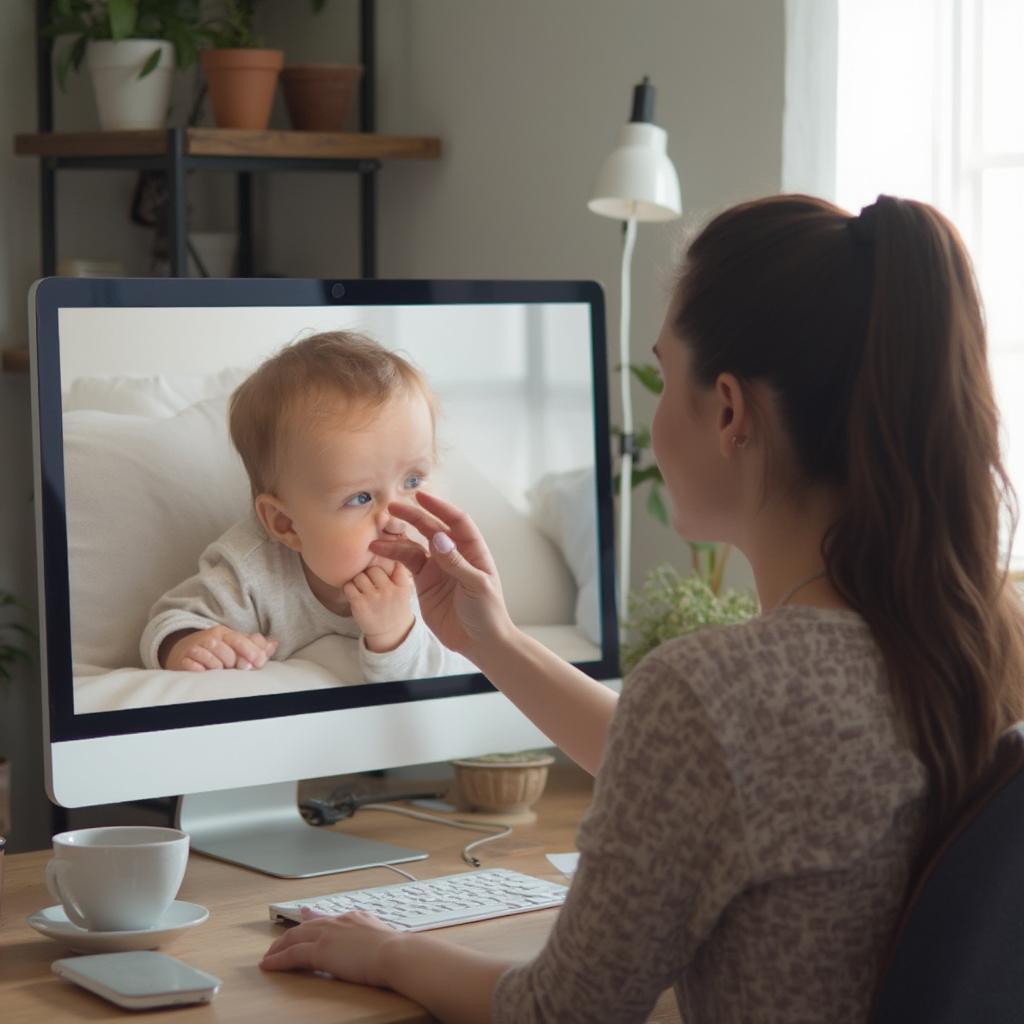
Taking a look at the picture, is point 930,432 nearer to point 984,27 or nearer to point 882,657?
point 882,657

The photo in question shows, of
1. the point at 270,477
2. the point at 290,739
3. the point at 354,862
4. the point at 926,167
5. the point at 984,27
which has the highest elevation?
the point at 984,27

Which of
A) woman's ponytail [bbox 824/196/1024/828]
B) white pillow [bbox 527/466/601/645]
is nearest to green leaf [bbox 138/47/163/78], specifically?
white pillow [bbox 527/466/601/645]

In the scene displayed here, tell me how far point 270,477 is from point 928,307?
0.69m

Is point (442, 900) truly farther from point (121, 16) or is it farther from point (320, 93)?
point (121, 16)

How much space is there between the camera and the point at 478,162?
8.77ft

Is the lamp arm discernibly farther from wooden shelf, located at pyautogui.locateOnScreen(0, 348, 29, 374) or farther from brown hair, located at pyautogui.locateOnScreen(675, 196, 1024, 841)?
wooden shelf, located at pyautogui.locateOnScreen(0, 348, 29, 374)

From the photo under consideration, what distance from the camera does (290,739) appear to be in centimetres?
150

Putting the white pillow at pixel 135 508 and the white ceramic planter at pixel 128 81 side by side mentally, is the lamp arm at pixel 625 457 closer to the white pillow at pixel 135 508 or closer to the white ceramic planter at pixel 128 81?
the white pillow at pixel 135 508

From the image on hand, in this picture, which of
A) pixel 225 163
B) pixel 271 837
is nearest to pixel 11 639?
pixel 225 163

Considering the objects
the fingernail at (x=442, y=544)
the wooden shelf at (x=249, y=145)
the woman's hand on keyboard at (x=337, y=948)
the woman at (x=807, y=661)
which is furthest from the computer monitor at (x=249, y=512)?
the wooden shelf at (x=249, y=145)

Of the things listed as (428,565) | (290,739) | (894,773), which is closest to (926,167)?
(428,565)

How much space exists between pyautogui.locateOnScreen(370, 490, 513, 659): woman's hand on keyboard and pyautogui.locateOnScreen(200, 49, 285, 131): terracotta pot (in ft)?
4.45

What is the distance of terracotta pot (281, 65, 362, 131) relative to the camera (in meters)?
2.70

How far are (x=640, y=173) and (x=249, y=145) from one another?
0.84 metres
